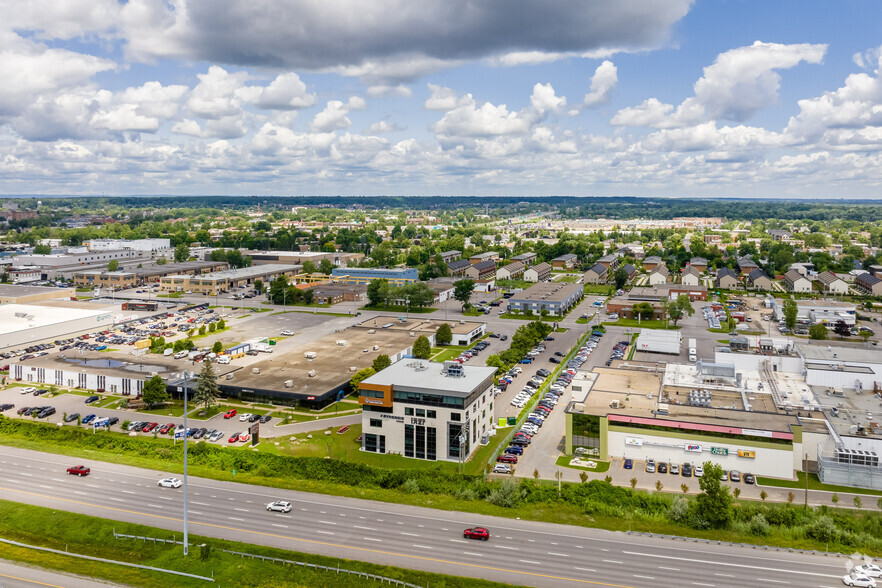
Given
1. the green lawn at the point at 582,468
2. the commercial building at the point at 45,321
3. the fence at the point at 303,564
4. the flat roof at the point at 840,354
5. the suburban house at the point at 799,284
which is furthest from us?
the suburban house at the point at 799,284

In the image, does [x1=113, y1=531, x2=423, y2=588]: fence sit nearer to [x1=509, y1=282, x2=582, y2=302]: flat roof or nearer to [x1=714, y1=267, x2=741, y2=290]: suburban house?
[x1=509, y1=282, x2=582, y2=302]: flat roof

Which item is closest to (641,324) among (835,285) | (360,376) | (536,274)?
(536,274)

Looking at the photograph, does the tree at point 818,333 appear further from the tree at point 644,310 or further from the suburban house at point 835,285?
the suburban house at point 835,285

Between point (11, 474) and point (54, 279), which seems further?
point (54, 279)

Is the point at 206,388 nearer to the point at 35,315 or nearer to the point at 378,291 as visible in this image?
the point at 35,315

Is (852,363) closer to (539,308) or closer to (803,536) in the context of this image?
(803,536)

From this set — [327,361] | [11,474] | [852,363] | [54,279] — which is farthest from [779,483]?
[54,279]

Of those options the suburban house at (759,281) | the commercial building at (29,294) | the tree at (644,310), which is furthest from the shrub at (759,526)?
the suburban house at (759,281)
